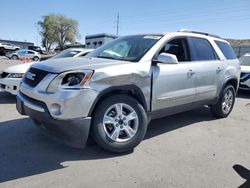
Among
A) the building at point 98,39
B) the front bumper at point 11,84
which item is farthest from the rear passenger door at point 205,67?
the building at point 98,39

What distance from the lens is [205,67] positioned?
17.0ft

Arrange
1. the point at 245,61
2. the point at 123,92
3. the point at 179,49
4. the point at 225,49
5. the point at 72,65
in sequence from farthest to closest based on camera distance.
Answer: the point at 245,61 → the point at 225,49 → the point at 179,49 → the point at 123,92 → the point at 72,65

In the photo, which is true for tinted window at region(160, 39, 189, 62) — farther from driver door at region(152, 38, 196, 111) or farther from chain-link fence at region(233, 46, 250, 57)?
chain-link fence at region(233, 46, 250, 57)

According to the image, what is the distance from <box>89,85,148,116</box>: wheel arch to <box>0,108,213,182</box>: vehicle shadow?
77 centimetres

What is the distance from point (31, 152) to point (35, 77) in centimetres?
110

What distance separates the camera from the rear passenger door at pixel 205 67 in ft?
16.6

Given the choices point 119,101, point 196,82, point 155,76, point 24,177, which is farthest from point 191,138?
point 24,177

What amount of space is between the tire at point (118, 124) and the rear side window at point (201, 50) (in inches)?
70.5

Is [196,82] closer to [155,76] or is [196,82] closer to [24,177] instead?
[155,76]

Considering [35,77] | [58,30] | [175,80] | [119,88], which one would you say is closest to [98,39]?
[175,80]

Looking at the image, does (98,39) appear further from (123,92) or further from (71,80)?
(71,80)

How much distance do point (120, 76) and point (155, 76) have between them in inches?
27.0

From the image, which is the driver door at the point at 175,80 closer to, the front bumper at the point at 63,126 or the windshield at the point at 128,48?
the windshield at the point at 128,48

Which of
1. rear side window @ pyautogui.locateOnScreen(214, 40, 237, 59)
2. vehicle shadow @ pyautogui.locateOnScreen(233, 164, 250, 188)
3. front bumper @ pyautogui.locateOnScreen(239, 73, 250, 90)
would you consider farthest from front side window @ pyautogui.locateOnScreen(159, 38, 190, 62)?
front bumper @ pyautogui.locateOnScreen(239, 73, 250, 90)
